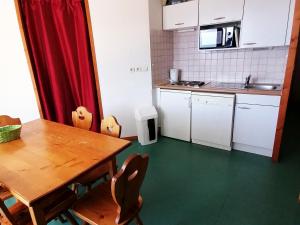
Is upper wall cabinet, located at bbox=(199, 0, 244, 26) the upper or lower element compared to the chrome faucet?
upper

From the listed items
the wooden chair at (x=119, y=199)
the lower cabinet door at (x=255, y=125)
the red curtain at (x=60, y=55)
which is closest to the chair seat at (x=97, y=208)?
the wooden chair at (x=119, y=199)

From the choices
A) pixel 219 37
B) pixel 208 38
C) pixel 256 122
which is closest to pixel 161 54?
pixel 208 38

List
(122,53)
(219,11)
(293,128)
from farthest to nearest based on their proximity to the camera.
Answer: (293,128) → (122,53) → (219,11)

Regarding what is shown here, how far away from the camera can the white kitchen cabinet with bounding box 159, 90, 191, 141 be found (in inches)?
117

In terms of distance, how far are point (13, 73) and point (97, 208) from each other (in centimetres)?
214

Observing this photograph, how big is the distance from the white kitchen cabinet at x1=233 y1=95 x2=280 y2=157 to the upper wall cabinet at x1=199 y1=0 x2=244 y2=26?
102 centimetres

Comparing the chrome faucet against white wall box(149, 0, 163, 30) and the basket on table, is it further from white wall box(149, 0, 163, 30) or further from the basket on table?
the basket on table

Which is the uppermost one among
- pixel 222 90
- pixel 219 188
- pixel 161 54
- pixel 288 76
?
pixel 161 54

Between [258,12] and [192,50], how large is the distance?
1.10 meters

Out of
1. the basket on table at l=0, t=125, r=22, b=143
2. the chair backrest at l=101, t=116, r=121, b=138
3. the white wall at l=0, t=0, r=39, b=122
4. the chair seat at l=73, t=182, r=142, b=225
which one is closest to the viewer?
the chair seat at l=73, t=182, r=142, b=225

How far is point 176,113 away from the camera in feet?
10.1

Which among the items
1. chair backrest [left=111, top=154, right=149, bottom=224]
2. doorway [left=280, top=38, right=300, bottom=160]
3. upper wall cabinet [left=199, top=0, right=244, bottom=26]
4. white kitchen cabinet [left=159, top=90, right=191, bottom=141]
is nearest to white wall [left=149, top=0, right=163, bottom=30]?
upper wall cabinet [left=199, top=0, right=244, bottom=26]

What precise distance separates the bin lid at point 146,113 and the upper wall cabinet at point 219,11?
1.39 meters

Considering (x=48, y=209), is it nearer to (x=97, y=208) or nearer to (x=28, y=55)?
(x=97, y=208)
